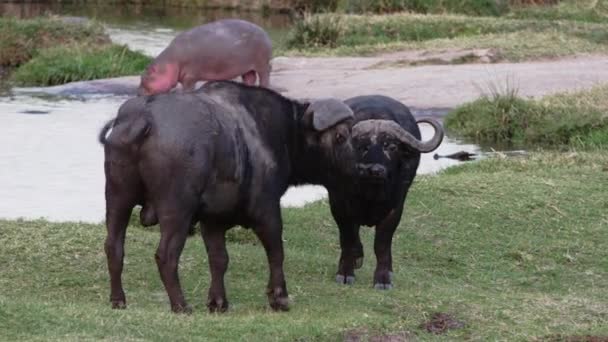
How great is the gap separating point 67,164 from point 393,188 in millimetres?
6692

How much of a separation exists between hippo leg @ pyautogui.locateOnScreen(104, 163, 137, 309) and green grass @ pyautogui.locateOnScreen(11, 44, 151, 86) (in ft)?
49.2

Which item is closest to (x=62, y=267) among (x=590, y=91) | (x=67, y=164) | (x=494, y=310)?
(x=494, y=310)

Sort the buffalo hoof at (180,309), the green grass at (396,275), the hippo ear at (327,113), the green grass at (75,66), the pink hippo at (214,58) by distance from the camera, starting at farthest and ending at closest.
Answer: the green grass at (75,66)
the pink hippo at (214,58)
the hippo ear at (327,113)
the buffalo hoof at (180,309)
the green grass at (396,275)

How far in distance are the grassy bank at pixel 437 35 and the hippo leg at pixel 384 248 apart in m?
13.3

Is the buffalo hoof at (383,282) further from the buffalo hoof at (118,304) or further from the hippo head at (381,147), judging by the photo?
the buffalo hoof at (118,304)

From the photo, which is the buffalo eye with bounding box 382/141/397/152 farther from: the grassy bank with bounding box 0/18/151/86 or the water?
the grassy bank with bounding box 0/18/151/86

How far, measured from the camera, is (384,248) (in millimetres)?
8508

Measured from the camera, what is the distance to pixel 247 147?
7.39m

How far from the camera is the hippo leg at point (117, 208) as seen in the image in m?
6.97

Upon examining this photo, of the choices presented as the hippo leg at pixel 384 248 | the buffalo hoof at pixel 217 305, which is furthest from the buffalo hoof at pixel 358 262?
the buffalo hoof at pixel 217 305

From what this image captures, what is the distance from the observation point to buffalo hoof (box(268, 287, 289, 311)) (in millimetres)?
7453

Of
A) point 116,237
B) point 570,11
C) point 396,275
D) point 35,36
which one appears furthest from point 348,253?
point 570,11

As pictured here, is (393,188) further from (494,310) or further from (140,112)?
(140,112)

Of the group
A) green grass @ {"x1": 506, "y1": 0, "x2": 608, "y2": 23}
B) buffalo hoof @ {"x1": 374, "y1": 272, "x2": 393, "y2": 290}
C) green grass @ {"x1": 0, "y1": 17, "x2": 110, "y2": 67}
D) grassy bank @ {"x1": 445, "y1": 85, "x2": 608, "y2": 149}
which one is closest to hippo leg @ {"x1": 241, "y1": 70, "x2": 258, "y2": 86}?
grassy bank @ {"x1": 445, "y1": 85, "x2": 608, "y2": 149}
